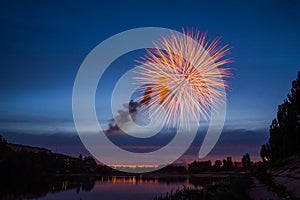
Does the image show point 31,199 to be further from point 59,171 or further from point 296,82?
point 59,171

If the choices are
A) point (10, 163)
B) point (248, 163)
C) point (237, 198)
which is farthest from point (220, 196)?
point (248, 163)

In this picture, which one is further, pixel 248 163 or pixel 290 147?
pixel 248 163

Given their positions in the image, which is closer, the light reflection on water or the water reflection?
the light reflection on water

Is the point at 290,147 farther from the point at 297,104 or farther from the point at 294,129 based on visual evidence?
the point at 297,104

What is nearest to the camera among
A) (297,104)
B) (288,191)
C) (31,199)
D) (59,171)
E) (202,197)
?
(202,197)

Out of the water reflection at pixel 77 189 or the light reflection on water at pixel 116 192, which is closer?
the light reflection on water at pixel 116 192

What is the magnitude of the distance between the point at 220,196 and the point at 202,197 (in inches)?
109

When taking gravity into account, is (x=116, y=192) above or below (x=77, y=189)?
below

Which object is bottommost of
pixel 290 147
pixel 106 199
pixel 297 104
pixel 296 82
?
pixel 106 199

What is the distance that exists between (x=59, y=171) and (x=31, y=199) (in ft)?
302

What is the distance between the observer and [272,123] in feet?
199

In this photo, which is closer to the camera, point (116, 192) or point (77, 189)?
point (116, 192)

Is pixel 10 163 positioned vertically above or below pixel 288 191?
above

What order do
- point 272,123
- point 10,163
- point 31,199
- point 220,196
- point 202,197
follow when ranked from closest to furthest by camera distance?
point 220,196, point 202,197, point 31,199, point 272,123, point 10,163
